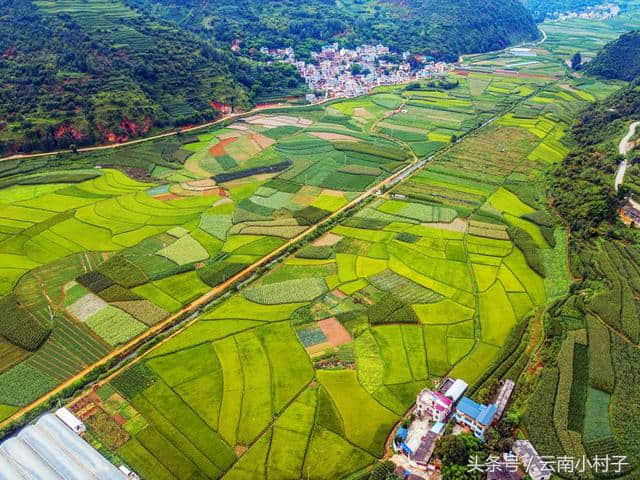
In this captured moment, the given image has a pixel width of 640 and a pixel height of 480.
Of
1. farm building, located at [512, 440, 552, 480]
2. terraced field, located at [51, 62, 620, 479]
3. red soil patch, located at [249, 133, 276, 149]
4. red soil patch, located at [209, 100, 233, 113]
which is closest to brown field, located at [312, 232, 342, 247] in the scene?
terraced field, located at [51, 62, 620, 479]

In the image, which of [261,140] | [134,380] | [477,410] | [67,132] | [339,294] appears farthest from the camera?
[261,140]

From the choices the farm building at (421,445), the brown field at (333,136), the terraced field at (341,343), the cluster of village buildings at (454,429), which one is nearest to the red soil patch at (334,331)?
the terraced field at (341,343)

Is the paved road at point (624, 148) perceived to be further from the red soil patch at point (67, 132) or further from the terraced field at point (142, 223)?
the red soil patch at point (67, 132)

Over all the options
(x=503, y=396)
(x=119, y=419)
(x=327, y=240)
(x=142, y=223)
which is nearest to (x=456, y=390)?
(x=503, y=396)

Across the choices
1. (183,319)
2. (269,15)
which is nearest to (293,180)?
(183,319)

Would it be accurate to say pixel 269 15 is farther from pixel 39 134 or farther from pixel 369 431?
pixel 369 431

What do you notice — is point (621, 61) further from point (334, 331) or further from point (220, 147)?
point (334, 331)
